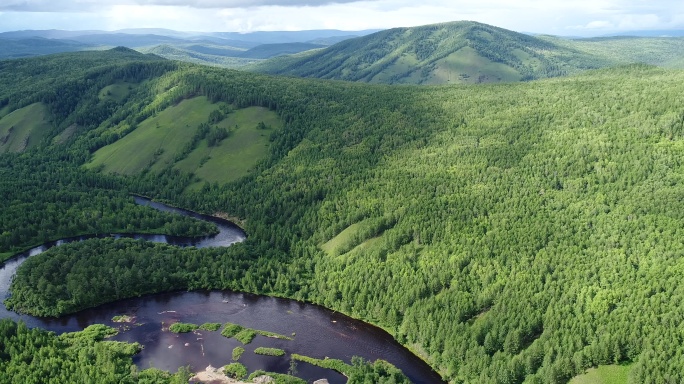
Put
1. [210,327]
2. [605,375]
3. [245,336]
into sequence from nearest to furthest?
[605,375]
[245,336]
[210,327]

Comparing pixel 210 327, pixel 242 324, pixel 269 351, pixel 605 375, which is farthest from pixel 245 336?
pixel 605 375

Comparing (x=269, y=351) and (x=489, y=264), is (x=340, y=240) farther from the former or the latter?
(x=269, y=351)

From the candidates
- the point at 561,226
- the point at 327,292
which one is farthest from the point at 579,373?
the point at 327,292

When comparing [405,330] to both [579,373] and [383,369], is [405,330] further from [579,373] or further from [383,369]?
[579,373]

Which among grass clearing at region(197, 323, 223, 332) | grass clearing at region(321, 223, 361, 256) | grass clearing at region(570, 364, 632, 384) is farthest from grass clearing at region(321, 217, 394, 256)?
grass clearing at region(570, 364, 632, 384)

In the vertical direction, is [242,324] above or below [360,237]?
below

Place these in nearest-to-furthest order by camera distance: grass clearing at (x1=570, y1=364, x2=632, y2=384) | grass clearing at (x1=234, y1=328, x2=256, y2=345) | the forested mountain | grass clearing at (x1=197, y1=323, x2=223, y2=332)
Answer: grass clearing at (x1=570, y1=364, x2=632, y2=384), the forested mountain, grass clearing at (x1=234, y1=328, x2=256, y2=345), grass clearing at (x1=197, y1=323, x2=223, y2=332)

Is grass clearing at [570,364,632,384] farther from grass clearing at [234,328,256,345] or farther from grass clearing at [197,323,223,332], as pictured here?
grass clearing at [197,323,223,332]
